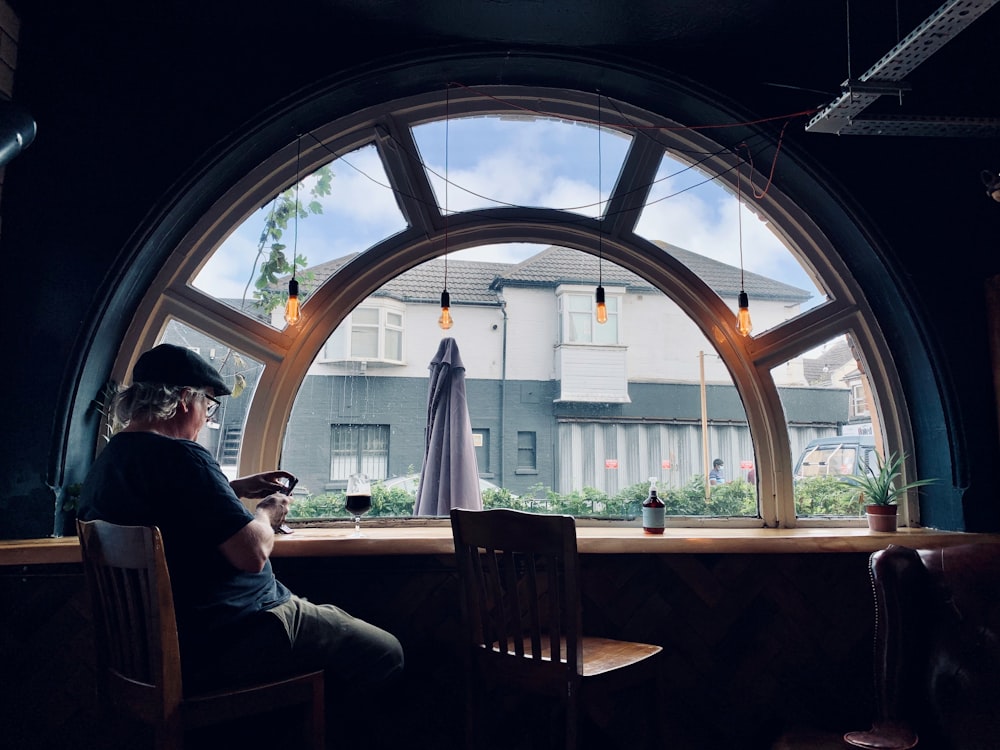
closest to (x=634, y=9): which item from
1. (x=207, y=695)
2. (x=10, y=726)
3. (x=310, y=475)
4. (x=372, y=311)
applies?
(x=372, y=311)

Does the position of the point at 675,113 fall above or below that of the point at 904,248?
above

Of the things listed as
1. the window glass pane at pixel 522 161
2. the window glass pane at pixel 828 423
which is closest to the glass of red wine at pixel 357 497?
the window glass pane at pixel 522 161

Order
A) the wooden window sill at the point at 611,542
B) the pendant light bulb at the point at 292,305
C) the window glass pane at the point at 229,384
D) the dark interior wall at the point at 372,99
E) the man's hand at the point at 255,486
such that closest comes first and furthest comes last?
the wooden window sill at the point at 611,542
the man's hand at the point at 255,486
the dark interior wall at the point at 372,99
the pendant light bulb at the point at 292,305
the window glass pane at the point at 229,384

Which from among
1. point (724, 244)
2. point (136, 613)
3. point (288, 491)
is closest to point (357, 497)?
point (288, 491)

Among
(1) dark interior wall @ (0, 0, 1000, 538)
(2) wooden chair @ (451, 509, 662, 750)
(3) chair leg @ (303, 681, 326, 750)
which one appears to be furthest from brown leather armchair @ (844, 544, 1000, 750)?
(3) chair leg @ (303, 681, 326, 750)

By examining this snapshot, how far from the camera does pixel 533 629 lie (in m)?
1.87

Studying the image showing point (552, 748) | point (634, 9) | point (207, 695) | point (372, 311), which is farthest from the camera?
point (372, 311)

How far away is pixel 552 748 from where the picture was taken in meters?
2.48

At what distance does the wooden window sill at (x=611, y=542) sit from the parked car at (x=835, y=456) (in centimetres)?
34

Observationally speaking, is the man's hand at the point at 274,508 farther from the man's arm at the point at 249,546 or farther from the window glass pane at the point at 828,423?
the window glass pane at the point at 828,423

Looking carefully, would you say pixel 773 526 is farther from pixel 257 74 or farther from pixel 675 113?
pixel 257 74

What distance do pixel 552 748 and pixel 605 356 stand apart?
1633 mm

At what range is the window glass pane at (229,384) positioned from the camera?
292cm

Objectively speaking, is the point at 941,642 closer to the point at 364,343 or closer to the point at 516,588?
the point at 516,588
